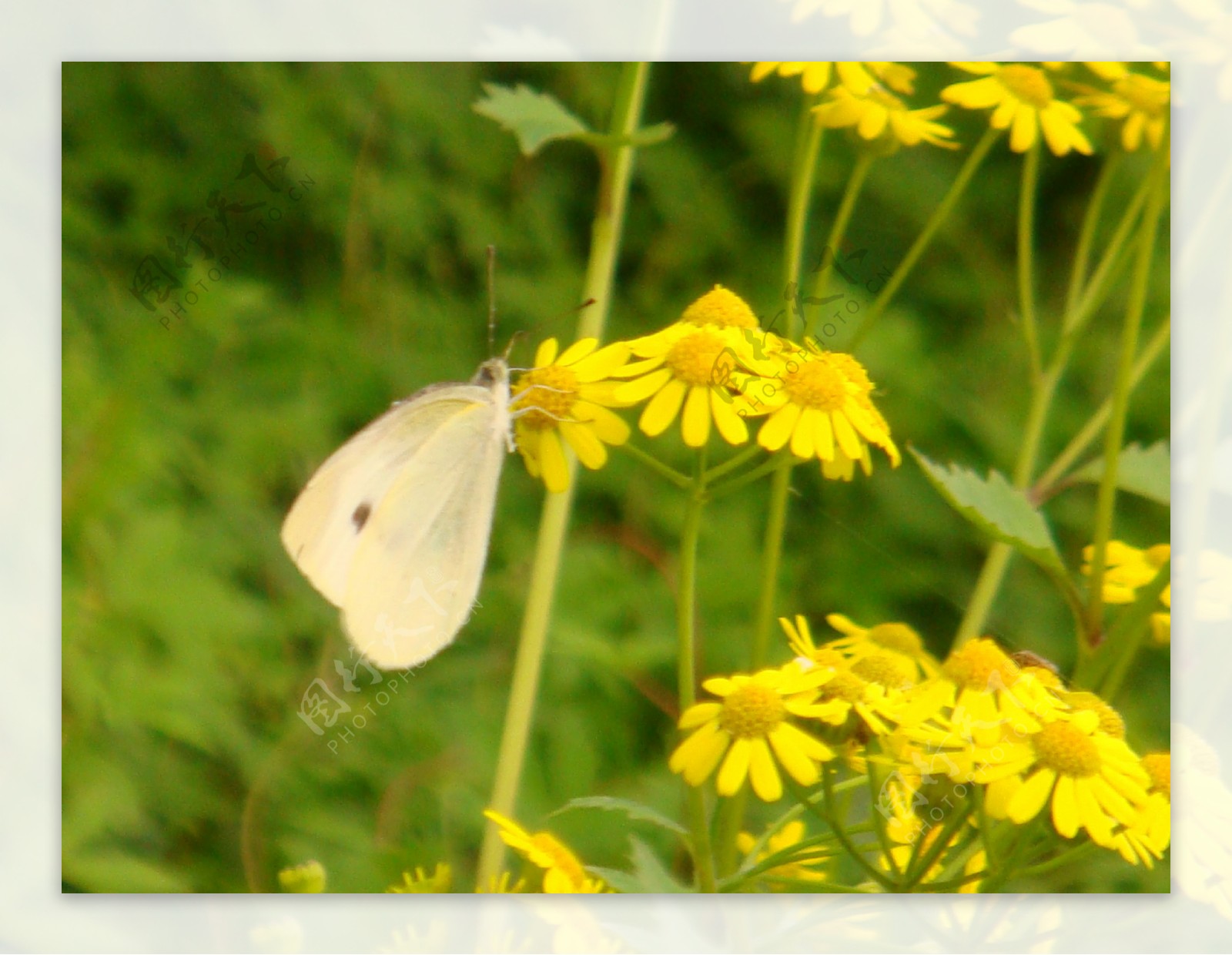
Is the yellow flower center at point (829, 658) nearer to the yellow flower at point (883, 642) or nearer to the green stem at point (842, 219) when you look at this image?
the yellow flower at point (883, 642)

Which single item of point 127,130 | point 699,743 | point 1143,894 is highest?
point 127,130

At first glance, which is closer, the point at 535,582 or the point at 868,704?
the point at 868,704

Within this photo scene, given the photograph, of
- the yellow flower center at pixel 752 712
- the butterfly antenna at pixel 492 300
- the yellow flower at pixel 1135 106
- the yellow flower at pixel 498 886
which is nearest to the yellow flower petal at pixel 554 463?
the butterfly antenna at pixel 492 300

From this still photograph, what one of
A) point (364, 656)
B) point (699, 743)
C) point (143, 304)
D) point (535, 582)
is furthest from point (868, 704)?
point (143, 304)

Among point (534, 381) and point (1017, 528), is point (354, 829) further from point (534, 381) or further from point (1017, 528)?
point (1017, 528)

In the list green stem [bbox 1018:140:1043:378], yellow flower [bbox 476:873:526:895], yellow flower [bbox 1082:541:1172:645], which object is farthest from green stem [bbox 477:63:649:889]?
yellow flower [bbox 1082:541:1172:645]

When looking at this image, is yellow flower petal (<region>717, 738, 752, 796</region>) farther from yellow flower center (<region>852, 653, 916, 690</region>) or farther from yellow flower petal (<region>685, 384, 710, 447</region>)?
yellow flower petal (<region>685, 384, 710, 447</region>)
